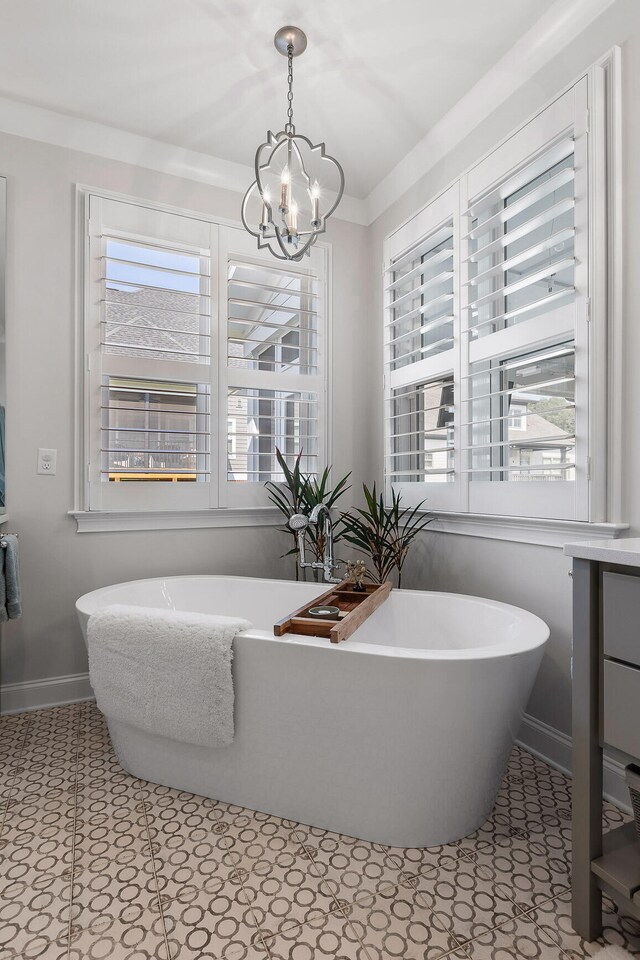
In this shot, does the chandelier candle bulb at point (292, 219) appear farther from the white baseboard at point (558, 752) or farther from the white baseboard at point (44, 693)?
the white baseboard at point (44, 693)

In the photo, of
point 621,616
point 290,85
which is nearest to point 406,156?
point 290,85

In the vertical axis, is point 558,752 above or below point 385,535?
below

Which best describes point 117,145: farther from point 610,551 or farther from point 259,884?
point 259,884

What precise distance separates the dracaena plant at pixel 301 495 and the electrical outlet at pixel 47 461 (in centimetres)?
104

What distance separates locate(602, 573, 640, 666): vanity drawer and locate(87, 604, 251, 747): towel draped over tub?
99 cm

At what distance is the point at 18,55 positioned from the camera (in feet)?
6.86

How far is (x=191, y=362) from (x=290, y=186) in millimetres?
1095

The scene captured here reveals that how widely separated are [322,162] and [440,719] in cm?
267

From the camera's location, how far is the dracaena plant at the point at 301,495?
2.71 m

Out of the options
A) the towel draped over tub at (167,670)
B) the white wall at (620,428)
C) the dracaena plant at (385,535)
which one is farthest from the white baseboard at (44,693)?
the white wall at (620,428)

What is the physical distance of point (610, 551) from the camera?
1.12m

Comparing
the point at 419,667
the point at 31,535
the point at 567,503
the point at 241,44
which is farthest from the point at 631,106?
the point at 31,535

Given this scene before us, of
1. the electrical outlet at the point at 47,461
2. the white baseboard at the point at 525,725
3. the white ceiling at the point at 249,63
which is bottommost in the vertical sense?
the white baseboard at the point at 525,725

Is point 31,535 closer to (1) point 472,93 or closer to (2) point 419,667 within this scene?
(2) point 419,667
